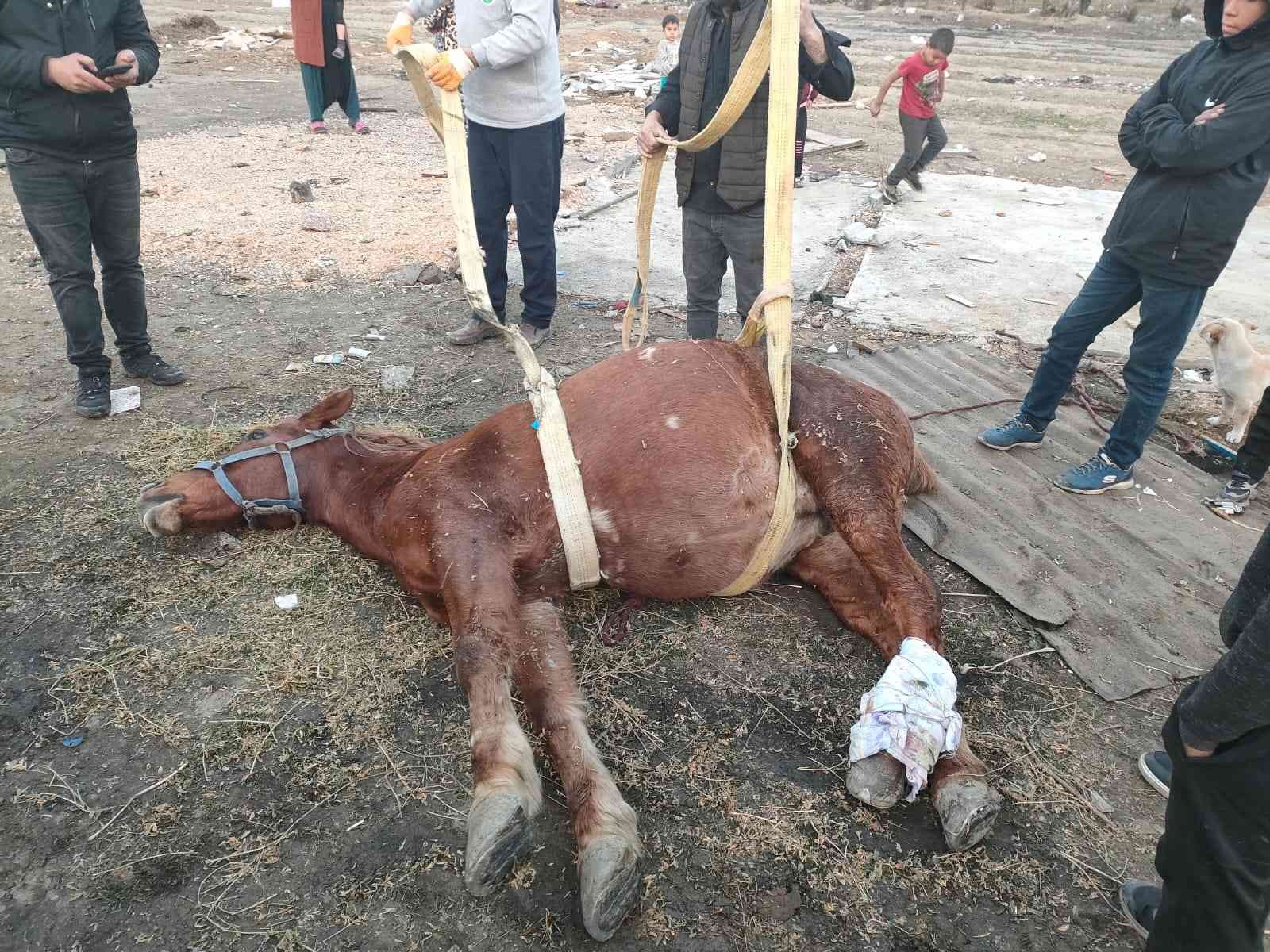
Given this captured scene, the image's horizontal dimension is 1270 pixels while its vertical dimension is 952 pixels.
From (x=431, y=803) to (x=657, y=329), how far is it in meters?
4.15

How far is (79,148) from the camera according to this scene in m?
4.29

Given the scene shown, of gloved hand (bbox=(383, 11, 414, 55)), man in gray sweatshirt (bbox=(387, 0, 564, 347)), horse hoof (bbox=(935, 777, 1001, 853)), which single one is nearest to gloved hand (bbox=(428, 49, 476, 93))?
gloved hand (bbox=(383, 11, 414, 55))

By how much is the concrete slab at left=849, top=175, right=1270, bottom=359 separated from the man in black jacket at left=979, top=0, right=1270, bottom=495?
191cm

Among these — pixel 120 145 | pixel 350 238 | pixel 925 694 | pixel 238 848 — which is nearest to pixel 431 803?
pixel 238 848

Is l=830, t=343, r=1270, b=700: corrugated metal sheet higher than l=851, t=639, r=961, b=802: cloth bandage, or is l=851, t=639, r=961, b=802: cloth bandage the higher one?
l=851, t=639, r=961, b=802: cloth bandage

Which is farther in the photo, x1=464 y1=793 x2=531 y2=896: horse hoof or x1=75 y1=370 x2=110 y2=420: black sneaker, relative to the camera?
x1=75 y1=370 x2=110 y2=420: black sneaker

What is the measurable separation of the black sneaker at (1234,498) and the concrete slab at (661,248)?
10.8 ft

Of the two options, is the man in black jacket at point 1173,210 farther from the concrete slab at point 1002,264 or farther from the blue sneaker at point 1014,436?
the concrete slab at point 1002,264

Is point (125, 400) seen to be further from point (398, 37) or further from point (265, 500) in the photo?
point (398, 37)

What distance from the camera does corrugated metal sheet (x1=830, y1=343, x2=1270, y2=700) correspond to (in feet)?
10.4

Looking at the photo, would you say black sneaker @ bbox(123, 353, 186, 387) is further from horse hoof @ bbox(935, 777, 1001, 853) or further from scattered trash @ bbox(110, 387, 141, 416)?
horse hoof @ bbox(935, 777, 1001, 853)

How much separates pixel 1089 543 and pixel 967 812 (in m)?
1.94

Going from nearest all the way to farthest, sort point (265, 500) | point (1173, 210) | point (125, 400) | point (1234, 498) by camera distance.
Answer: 1. point (1173, 210)
2. point (265, 500)
3. point (1234, 498)
4. point (125, 400)

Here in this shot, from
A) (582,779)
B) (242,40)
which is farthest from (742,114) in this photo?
(242,40)
